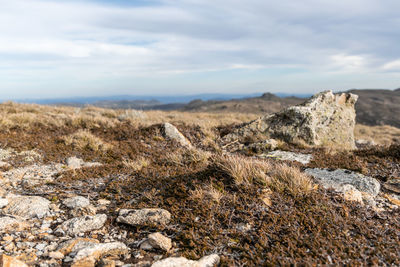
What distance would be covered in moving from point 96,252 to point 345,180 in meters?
5.20

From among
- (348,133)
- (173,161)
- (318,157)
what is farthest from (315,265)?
(348,133)

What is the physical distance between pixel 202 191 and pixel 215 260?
1.45 metres

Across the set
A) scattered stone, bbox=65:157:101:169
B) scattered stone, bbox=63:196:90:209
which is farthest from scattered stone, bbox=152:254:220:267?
scattered stone, bbox=65:157:101:169

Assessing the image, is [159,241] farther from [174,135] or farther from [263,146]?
[174,135]

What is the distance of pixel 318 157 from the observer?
323 inches

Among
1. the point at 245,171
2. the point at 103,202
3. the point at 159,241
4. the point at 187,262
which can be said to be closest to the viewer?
the point at 187,262

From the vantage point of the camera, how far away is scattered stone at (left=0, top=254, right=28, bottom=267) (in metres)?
3.09

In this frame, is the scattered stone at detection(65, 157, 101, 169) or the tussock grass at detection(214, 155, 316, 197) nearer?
the tussock grass at detection(214, 155, 316, 197)

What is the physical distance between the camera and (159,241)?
380 centimetres

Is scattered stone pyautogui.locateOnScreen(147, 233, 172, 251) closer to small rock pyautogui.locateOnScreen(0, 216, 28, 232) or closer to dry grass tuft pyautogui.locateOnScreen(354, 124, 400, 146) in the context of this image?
small rock pyautogui.locateOnScreen(0, 216, 28, 232)

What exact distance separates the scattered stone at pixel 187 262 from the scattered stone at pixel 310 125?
8.01m

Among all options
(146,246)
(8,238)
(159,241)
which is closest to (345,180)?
(159,241)

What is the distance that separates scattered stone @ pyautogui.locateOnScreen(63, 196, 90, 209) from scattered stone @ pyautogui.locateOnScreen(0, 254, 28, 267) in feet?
5.70

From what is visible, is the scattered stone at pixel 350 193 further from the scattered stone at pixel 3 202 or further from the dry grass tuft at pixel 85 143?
the dry grass tuft at pixel 85 143
